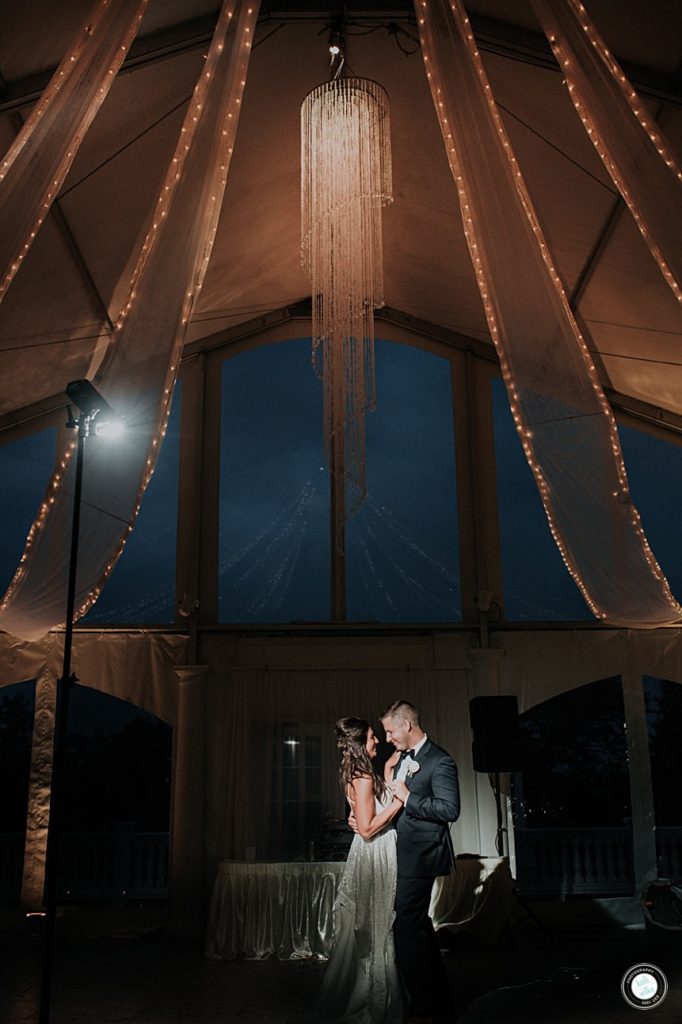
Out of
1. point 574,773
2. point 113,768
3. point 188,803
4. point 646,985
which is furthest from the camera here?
point 113,768

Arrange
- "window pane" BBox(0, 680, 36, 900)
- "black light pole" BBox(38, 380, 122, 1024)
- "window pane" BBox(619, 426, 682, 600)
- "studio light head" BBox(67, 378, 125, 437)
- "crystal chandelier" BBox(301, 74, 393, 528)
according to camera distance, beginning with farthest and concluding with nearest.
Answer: "window pane" BBox(0, 680, 36, 900)
"window pane" BBox(619, 426, 682, 600)
"crystal chandelier" BBox(301, 74, 393, 528)
"studio light head" BBox(67, 378, 125, 437)
"black light pole" BBox(38, 380, 122, 1024)

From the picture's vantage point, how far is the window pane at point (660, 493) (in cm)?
853

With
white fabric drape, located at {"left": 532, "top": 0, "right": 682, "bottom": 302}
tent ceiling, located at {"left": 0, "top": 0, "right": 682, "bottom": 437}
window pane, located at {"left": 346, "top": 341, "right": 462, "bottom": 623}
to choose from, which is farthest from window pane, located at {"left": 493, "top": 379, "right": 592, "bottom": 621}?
white fabric drape, located at {"left": 532, "top": 0, "right": 682, "bottom": 302}

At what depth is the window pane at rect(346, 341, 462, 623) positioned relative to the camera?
330 inches

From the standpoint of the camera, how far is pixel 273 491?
872 cm

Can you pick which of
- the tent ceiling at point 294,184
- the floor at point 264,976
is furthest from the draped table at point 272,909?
the tent ceiling at point 294,184

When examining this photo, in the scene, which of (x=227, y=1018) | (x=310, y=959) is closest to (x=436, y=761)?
(x=227, y=1018)

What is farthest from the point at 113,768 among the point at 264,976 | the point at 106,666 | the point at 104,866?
the point at 264,976

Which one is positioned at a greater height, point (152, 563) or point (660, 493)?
point (660, 493)

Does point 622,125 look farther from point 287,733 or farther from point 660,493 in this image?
point 287,733

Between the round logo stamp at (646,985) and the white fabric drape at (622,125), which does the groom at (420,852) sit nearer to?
the round logo stamp at (646,985)

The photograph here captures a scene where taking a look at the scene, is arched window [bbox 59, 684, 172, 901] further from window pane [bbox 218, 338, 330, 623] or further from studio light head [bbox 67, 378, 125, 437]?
studio light head [bbox 67, 378, 125, 437]

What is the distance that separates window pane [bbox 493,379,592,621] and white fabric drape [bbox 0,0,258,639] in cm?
462

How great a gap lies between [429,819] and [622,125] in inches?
108
